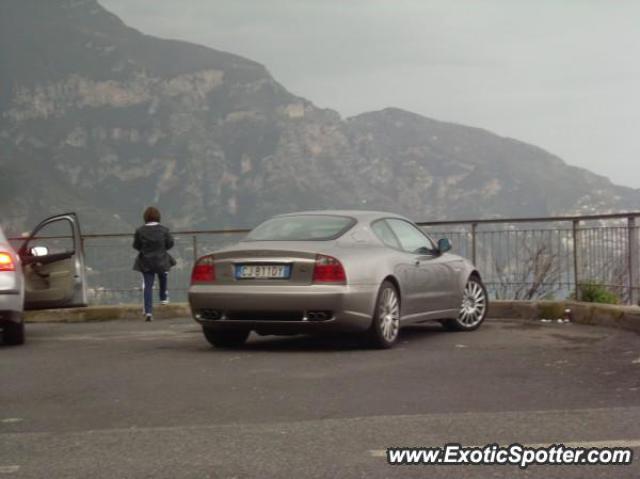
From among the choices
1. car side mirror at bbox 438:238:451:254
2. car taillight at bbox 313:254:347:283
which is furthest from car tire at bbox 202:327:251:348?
car side mirror at bbox 438:238:451:254

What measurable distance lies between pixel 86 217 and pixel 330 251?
558 ft

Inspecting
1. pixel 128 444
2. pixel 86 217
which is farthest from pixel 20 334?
pixel 86 217

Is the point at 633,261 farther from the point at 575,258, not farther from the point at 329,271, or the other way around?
the point at 329,271

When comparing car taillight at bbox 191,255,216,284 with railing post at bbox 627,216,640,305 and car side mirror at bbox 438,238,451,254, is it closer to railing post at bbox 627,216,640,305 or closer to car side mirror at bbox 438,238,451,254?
car side mirror at bbox 438,238,451,254

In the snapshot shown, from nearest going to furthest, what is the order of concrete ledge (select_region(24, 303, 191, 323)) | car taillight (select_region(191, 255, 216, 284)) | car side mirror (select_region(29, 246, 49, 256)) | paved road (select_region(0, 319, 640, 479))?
paved road (select_region(0, 319, 640, 479)), car taillight (select_region(191, 255, 216, 284)), car side mirror (select_region(29, 246, 49, 256)), concrete ledge (select_region(24, 303, 191, 323))

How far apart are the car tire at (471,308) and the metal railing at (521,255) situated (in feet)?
6.40

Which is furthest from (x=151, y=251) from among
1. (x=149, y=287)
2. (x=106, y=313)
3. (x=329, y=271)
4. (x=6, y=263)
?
(x=329, y=271)

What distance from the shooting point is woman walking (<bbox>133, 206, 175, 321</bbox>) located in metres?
17.4

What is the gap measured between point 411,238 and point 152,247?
Answer: 5.80 meters

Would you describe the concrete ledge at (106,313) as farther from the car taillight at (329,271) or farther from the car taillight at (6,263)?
the car taillight at (329,271)

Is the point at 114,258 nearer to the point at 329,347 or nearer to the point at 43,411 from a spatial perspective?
the point at 329,347

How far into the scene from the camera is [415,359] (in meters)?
10.4

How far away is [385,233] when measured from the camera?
12.4m

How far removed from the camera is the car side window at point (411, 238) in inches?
496
